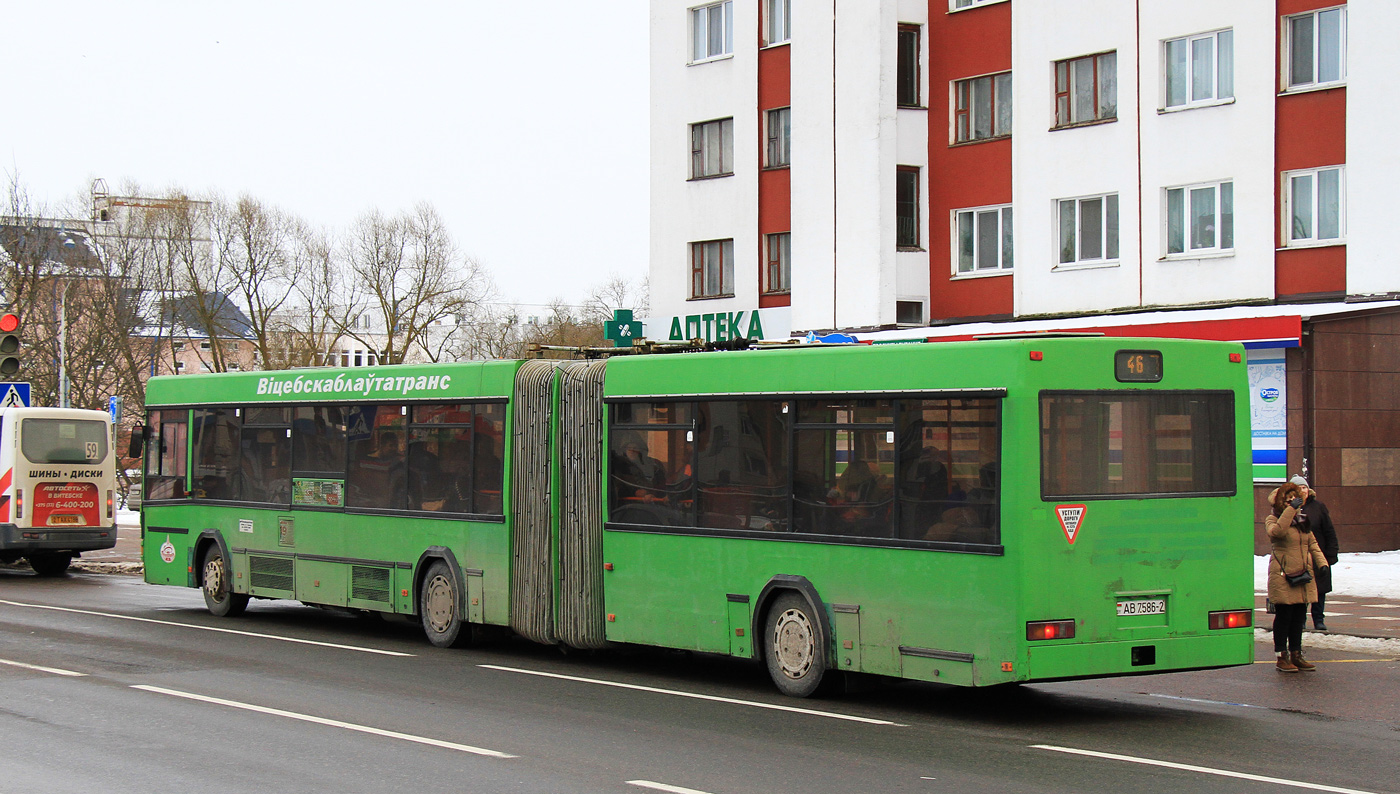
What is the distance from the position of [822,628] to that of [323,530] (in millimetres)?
7307

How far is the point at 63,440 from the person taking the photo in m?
25.6

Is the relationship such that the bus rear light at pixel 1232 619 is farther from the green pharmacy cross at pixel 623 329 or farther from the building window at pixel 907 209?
Result: the green pharmacy cross at pixel 623 329

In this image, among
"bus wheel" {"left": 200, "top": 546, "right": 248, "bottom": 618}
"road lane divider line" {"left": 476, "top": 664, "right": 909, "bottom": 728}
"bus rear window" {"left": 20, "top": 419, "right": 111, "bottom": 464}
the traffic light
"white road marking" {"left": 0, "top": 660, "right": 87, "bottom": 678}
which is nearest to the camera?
"road lane divider line" {"left": 476, "top": 664, "right": 909, "bottom": 728}

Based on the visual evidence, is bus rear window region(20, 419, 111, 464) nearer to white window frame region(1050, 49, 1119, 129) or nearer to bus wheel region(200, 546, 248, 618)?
bus wheel region(200, 546, 248, 618)

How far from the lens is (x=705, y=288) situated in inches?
1394

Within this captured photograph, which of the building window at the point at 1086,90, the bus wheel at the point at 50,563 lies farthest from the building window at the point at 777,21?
the bus wheel at the point at 50,563

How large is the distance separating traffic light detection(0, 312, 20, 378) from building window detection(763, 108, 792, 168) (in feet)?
54.4

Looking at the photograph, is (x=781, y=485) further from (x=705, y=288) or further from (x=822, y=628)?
(x=705, y=288)

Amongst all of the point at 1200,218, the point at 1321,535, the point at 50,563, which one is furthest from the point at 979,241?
the point at 50,563

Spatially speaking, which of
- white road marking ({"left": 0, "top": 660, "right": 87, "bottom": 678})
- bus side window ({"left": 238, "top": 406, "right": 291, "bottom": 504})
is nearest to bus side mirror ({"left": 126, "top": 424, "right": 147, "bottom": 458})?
bus side window ({"left": 238, "top": 406, "right": 291, "bottom": 504})

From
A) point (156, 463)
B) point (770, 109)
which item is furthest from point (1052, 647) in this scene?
point (770, 109)

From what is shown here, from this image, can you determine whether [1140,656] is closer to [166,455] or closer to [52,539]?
[166,455]

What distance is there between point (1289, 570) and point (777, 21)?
917 inches

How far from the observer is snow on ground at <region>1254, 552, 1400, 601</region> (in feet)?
64.6
